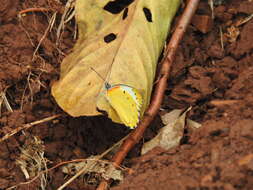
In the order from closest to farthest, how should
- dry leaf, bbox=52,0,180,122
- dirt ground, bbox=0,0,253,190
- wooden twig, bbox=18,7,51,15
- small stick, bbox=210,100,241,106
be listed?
small stick, bbox=210,100,241,106 → dry leaf, bbox=52,0,180,122 → dirt ground, bbox=0,0,253,190 → wooden twig, bbox=18,7,51,15

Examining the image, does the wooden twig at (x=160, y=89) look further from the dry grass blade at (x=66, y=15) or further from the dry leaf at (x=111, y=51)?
the dry grass blade at (x=66, y=15)

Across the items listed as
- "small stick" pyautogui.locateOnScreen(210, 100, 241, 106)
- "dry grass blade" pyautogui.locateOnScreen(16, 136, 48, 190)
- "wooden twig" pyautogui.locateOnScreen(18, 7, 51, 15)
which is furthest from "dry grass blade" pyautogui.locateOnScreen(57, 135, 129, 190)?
"wooden twig" pyautogui.locateOnScreen(18, 7, 51, 15)

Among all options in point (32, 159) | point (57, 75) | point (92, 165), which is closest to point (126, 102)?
point (92, 165)

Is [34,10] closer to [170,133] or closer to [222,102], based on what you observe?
[170,133]

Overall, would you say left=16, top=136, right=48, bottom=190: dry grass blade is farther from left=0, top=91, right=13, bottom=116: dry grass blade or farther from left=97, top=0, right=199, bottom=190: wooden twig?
left=97, top=0, right=199, bottom=190: wooden twig

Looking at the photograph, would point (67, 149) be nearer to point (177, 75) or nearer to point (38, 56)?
point (38, 56)
